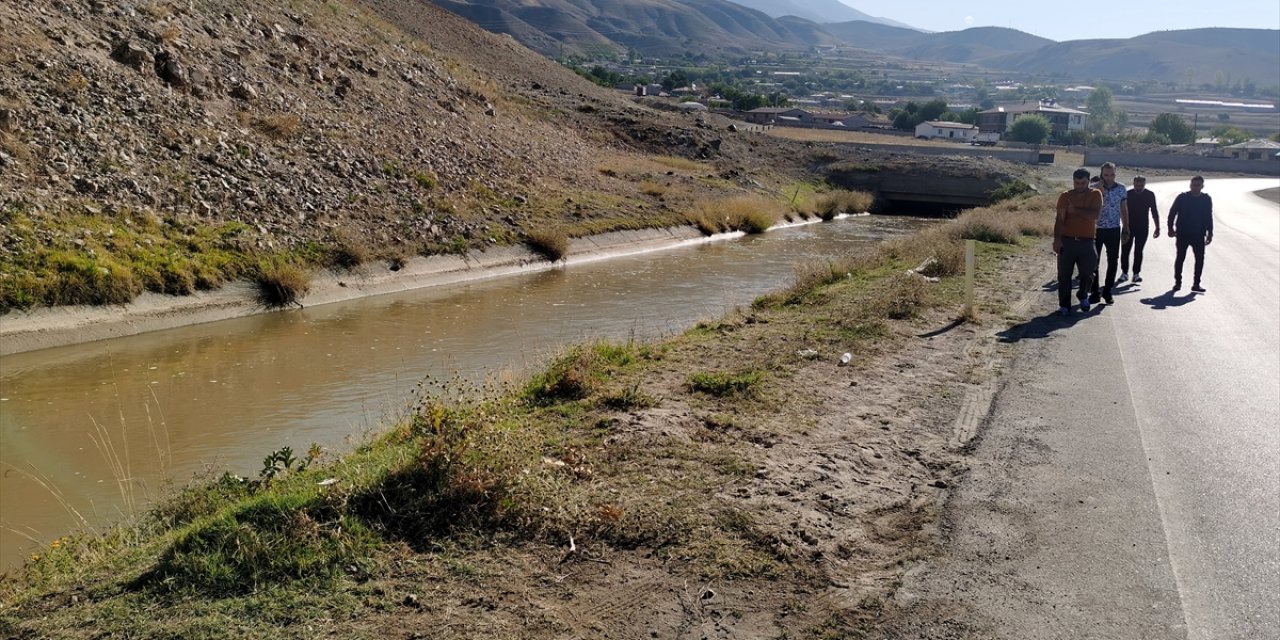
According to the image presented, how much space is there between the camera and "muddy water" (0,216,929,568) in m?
10.7

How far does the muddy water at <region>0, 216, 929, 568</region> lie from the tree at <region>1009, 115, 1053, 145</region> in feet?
377

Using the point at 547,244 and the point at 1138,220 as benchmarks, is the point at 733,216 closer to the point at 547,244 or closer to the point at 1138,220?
the point at 547,244

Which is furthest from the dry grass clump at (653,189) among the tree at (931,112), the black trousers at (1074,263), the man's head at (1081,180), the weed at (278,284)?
the tree at (931,112)

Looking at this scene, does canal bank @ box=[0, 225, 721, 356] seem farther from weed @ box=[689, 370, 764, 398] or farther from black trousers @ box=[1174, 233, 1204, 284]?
black trousers @ box=[1174, 233, 1204, 284]

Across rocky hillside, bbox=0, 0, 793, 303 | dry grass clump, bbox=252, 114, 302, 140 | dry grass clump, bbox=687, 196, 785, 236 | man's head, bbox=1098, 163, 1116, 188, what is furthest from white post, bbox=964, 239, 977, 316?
dry grass clump, bbox=687, 196, 785, 236

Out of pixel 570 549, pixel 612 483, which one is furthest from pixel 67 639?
pixel 612 483

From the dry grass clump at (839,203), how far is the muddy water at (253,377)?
25389 millimetres

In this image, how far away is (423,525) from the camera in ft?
21.3

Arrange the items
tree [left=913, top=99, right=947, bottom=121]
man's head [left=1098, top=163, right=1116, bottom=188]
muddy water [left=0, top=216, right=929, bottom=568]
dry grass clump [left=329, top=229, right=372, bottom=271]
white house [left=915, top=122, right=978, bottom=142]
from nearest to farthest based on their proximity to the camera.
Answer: muddy water [left=0, top=216, right=929, bottom=568] < man's head [left=1098, top=163, right=1116, bottom=188] < dry grass clump [left=329, top=229, right=372, bottom=271] < white house [left=915, top=122, right=978, bottom=142] < tree [left=913, top=99, right=947, bottom=121]

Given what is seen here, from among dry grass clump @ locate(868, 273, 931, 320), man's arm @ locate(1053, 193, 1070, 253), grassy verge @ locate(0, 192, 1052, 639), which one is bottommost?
dry grass clump @ locate(868, 273, 931, 320)

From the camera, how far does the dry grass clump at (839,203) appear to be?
174 ft

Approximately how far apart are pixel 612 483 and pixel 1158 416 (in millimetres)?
5571

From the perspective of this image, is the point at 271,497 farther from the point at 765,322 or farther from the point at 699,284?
the point at 699,284

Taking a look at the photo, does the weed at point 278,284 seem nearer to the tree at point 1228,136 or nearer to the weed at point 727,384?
the weed at point 727,384
